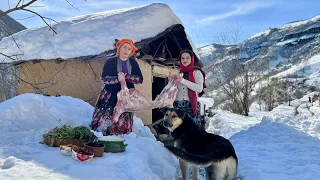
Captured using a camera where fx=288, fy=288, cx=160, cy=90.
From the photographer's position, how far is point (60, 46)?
7.68 m

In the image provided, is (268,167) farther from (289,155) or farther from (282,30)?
(282,30)

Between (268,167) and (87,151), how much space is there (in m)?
3.36

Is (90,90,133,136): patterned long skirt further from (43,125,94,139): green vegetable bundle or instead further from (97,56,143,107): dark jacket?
(43,125,94,139): green vegetable bundle

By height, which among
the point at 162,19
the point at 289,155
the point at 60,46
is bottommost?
the point at 289,155

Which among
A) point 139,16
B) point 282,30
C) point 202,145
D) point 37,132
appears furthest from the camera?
point 282,30

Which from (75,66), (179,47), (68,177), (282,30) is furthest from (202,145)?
(282,30)

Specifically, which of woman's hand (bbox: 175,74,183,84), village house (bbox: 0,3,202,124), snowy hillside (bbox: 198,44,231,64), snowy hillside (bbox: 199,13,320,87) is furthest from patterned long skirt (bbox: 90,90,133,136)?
snowy hillside (bbox: 199,13,320,87)

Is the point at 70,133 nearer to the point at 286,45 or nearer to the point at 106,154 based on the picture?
the point at 106,154

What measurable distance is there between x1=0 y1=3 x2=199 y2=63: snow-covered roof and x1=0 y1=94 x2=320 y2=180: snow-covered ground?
1.70 metres

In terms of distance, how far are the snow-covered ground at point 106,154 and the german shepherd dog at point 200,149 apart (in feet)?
1.77

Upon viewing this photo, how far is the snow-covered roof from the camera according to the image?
745 centimetres

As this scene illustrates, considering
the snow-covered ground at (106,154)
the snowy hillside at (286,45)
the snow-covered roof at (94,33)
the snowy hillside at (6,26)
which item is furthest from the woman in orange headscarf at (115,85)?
the snowy hillside at (286,45)

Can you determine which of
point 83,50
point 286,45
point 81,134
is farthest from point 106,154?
point 286,45

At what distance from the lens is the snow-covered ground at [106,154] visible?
3211 mm
